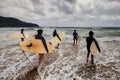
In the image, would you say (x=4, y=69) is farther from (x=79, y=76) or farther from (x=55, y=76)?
(x=79, y=76)

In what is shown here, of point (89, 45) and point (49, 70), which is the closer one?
point (49, 70)

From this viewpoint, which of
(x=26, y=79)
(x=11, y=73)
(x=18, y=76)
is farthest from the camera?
(x=11, y=73)

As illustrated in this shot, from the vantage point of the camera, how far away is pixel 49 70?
8.39 meters

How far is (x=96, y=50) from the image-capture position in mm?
8961

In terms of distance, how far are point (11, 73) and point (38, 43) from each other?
2255 millimetres

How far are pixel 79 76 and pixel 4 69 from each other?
162 inches

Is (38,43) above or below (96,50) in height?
above

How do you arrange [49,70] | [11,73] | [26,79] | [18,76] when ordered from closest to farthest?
[26,79] → [18,76] → [11,73] → [49,70]

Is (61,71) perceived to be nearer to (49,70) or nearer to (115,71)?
(49,70)

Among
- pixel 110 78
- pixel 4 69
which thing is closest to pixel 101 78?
pixel 110 78

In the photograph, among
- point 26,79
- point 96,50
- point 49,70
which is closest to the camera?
point 26,79

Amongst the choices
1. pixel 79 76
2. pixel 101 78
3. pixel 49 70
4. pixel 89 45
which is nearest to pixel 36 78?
pixel 49 70

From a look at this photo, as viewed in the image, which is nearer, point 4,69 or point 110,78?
point 110,78

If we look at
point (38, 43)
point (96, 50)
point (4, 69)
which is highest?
point (38, 43)
